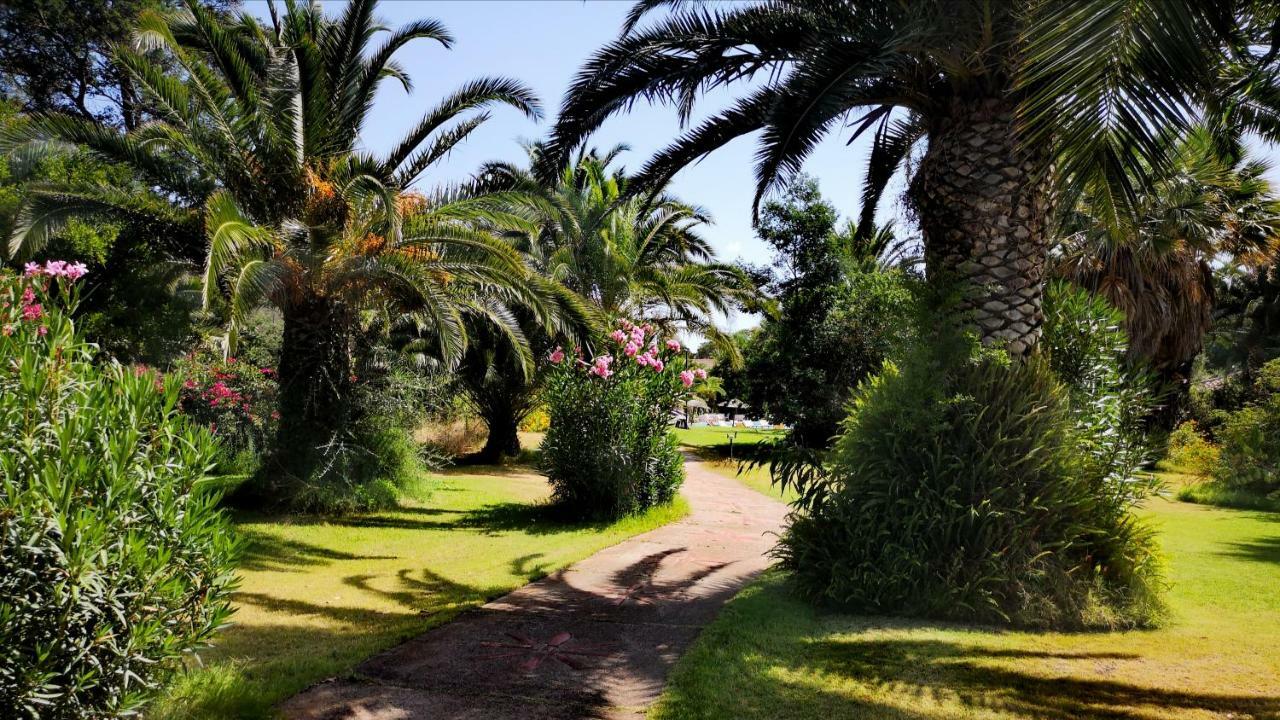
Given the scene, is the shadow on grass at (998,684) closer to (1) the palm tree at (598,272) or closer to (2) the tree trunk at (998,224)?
(2) the tree trunk at (998,224)

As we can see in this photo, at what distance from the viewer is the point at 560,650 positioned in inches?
211

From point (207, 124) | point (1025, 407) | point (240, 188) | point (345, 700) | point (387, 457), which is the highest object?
point (207, 124)

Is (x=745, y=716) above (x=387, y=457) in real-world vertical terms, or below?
below

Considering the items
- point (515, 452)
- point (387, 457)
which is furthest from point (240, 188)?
point (515, 452)

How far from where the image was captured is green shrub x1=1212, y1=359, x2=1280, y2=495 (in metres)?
13.3

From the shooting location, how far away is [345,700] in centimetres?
432

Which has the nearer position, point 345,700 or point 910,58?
point 345,700

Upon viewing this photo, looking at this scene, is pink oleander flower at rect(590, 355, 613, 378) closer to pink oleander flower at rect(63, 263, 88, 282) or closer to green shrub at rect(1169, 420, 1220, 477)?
pink oleander flower at rect(63, 263, 88, 282)

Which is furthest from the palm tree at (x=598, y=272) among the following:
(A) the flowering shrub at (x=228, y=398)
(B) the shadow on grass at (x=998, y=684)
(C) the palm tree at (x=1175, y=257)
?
(B) the shadow on grass at (x=998, y=684)

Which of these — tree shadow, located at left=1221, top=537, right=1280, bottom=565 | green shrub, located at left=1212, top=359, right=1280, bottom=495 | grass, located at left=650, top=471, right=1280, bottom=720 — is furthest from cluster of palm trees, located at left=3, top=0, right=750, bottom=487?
green shrub, located at left=1212, top=359, right=1280, bottom=495

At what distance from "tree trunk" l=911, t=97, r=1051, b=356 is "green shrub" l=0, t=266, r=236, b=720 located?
575 centimetres

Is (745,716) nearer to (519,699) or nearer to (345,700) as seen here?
(519,699)

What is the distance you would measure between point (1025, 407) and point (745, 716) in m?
3.56

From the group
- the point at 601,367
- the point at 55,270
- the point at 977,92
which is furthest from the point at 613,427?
the point at 55,270
